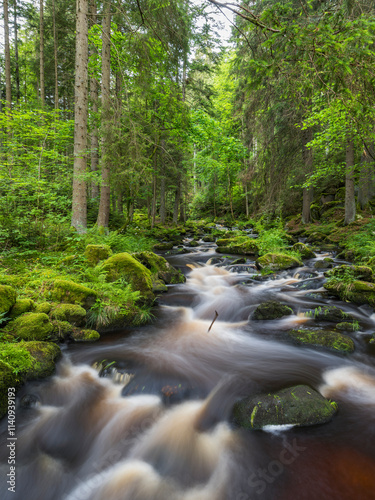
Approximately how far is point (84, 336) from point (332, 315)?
17.5ft

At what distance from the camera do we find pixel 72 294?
514 centimetres

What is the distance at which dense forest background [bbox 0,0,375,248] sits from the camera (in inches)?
130

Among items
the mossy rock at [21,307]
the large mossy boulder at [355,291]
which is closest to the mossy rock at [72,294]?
the mossy rock at [21,307]

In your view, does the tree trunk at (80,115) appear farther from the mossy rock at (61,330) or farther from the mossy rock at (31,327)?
the mossy rock at (31,327)

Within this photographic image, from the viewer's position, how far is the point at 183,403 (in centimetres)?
354

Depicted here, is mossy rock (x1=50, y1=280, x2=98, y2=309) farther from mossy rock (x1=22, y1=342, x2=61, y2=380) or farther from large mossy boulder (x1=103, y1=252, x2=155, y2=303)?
mossy rock (x1=22, y1=342, x2=61, y2=380)

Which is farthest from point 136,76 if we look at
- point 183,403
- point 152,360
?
point 183,403

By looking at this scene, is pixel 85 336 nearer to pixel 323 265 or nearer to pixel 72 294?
pixel 72 294

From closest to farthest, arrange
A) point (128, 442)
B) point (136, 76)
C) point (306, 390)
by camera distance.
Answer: point (128, 442)
point (306, 390)
point (136, 76)

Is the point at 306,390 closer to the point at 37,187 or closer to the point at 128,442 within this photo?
the point at 128,442

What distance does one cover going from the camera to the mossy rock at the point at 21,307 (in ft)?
13.9

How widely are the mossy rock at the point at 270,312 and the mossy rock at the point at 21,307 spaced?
15.5 ft

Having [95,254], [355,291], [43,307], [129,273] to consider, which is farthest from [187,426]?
[355,291]

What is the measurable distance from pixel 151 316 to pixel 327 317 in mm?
4062
